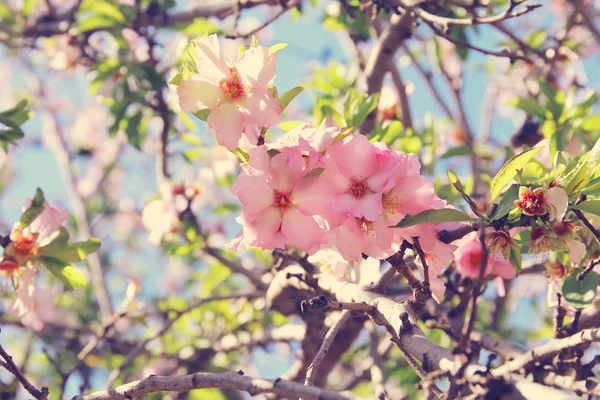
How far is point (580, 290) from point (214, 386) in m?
0.92

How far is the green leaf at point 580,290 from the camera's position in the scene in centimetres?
139

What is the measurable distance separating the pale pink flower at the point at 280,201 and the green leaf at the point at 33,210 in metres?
0.70

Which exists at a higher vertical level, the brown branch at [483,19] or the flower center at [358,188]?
the brown branch at [483,19]

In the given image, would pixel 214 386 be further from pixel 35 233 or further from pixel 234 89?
pixel 35 233

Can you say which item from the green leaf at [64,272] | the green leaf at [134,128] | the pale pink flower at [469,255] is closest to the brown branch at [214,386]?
the green leaf at [64,272]

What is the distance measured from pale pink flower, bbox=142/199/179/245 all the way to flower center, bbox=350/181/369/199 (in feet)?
4.81

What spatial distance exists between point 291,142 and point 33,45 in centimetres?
209

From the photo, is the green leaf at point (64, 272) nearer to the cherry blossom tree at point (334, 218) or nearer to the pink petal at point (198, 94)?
the cherry blossom tree at point (334, 218)

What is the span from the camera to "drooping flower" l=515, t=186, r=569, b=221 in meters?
1.12

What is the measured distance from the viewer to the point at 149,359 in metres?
2.93

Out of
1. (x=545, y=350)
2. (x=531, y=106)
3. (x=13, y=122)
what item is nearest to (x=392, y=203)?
(x=545, y=350)

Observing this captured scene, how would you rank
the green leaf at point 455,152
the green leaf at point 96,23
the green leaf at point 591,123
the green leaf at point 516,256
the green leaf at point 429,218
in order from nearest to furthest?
1. the green leaf at point 429,218
2. the green leaf at point 516,256
3. the green leaf at point 591,123
4. the green leaf at point 455,152
5. the green leaf at point 96,23

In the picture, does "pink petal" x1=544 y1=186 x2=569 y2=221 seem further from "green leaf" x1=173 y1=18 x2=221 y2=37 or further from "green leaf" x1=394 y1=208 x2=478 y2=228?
"green leaf" x1=173 y1=18 x2=221 y2=37

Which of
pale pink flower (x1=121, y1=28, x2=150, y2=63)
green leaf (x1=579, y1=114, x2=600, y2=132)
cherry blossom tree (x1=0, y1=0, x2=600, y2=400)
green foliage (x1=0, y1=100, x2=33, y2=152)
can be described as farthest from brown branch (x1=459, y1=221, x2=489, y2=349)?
pale pink flower (x1=121, y1=28, x2=150, y2=63)
